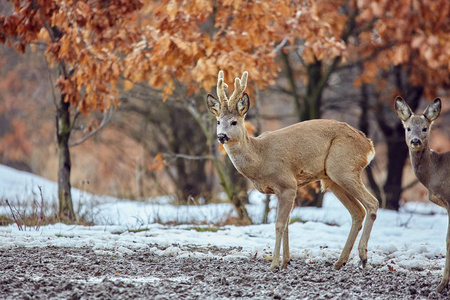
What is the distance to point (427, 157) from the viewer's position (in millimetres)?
5578

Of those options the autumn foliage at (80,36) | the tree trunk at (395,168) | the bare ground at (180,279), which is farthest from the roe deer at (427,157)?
the tree trunk at (395,168)

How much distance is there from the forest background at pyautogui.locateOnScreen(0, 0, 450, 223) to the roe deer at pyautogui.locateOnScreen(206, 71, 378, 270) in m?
2.05

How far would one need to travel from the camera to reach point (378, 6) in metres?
11.3

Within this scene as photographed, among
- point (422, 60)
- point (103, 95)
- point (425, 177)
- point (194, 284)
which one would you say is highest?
point (422, 60)

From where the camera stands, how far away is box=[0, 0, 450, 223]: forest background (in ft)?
27.2

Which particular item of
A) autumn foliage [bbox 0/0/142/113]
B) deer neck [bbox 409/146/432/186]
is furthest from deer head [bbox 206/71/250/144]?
autumn foliage [bbox 0/0/142/113]

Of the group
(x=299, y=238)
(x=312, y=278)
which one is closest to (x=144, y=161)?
(x=299, y=238)

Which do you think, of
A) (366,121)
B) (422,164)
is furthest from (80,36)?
(366,121)

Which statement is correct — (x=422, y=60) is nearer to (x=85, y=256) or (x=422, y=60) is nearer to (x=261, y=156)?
(x=261, y=156)

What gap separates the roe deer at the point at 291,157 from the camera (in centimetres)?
603

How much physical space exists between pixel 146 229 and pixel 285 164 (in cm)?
255

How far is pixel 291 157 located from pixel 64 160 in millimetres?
4222

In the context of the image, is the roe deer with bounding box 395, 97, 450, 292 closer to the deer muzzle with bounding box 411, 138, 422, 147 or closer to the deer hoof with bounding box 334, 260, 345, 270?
the deer muzzle with bounding box 411, 138, 422, 147

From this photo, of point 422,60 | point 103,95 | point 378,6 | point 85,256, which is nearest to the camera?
point 85,256
